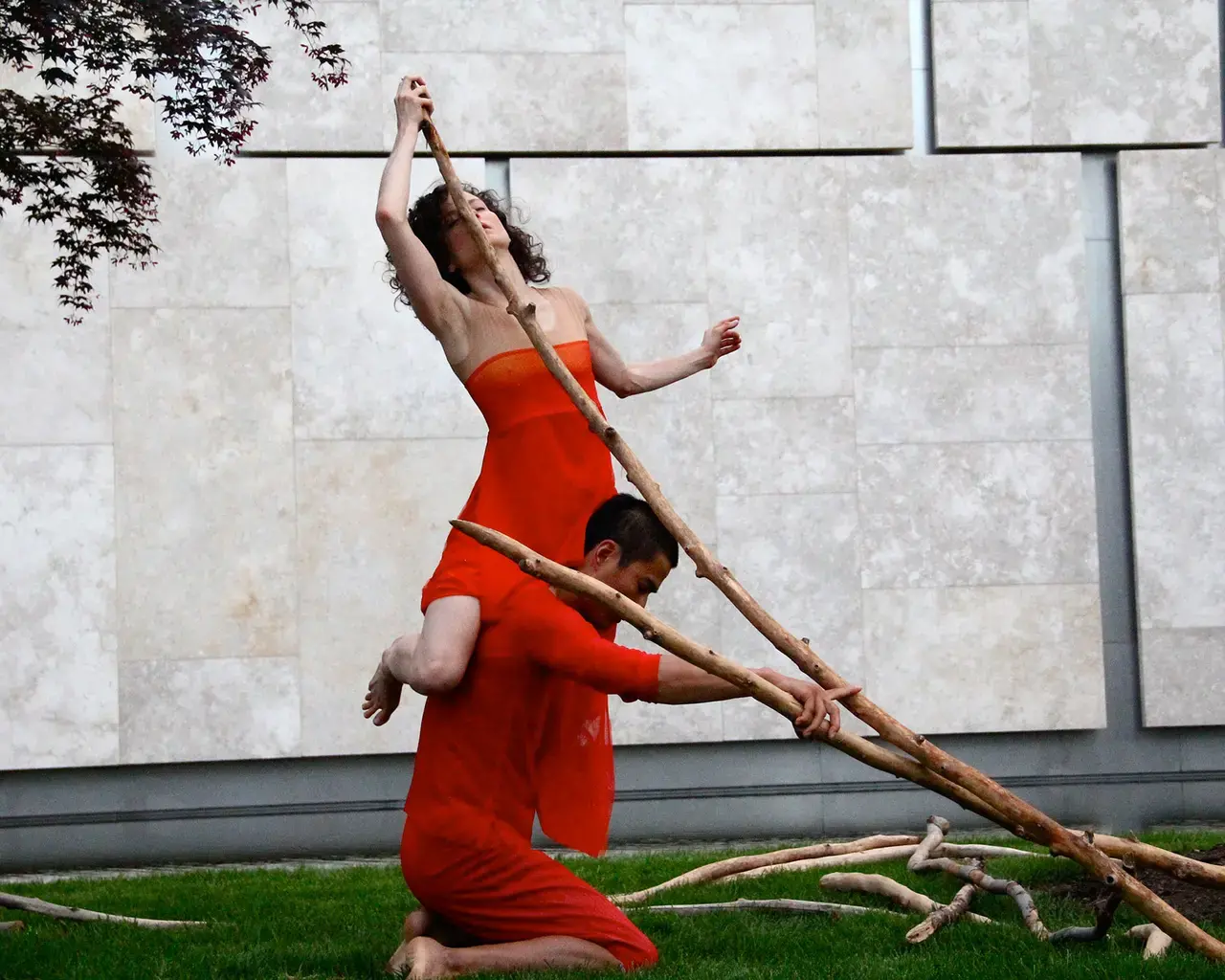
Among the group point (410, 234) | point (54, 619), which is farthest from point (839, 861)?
point (54, 619)

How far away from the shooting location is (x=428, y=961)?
398 centimetres

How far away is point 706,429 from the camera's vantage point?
8516 mm

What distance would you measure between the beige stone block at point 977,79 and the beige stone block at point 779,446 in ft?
5.60

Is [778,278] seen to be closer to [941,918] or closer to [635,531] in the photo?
[941,918]

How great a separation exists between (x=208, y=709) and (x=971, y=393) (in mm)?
4468

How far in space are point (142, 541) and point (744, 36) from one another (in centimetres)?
424

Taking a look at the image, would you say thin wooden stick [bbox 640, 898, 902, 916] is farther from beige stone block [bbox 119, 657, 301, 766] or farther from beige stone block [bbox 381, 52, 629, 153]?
beige stone block [bbox 381, 52, 629, 153]

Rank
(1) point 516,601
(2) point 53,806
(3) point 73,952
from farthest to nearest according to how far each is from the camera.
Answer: (2) point 53,806 → (3) point 73,952 → (1) point 516,601

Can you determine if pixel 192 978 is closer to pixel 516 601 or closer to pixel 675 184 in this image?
pixel 516 601

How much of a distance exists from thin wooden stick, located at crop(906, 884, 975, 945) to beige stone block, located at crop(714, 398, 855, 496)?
3.81 meters

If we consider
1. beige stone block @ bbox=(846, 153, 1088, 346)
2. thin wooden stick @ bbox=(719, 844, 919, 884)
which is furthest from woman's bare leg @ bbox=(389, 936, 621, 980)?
beige stone block @ bbox=(846, 153, 1088, 346)

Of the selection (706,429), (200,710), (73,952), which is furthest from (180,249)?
(73,952)

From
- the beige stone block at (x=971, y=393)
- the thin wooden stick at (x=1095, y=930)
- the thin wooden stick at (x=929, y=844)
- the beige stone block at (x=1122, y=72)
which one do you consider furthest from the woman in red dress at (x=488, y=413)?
the beige stone block at (x=1122, y=72)

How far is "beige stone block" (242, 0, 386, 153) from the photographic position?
8328 millimetres
